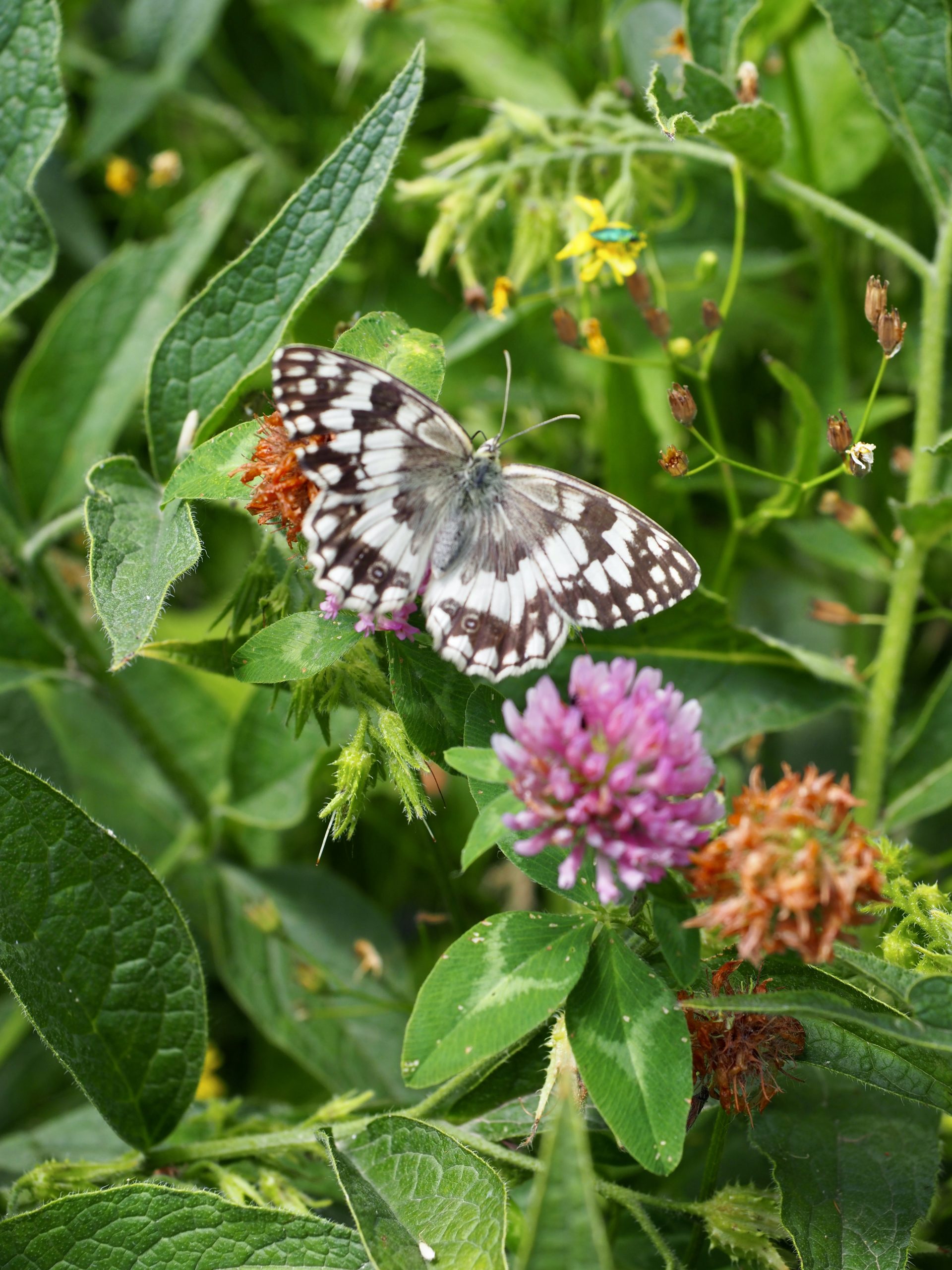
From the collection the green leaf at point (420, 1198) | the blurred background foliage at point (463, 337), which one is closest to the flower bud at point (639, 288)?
the blurred background foliage at point (463, 337)

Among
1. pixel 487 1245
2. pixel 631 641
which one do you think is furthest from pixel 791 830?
pixel 631 641

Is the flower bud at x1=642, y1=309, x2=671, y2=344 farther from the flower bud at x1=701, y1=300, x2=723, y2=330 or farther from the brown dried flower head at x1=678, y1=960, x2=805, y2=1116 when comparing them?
the brown dried flower head at x1=678, y1=960, x2=805, y2=1116

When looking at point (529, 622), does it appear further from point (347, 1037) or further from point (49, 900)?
point (347, 1037)

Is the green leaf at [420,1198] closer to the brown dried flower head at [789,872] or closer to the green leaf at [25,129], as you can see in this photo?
the brown dried flower head at [789,872]

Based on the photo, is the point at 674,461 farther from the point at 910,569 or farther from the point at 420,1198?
the point at 420,1198

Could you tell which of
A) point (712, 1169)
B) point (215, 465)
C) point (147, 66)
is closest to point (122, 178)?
point (147, 66)

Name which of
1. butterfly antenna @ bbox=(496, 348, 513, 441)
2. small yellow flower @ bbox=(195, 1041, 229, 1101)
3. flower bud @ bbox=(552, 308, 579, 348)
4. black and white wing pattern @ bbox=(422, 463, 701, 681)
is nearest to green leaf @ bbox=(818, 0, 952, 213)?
flower bud @ bbox=(552, 308, 579, 348)
